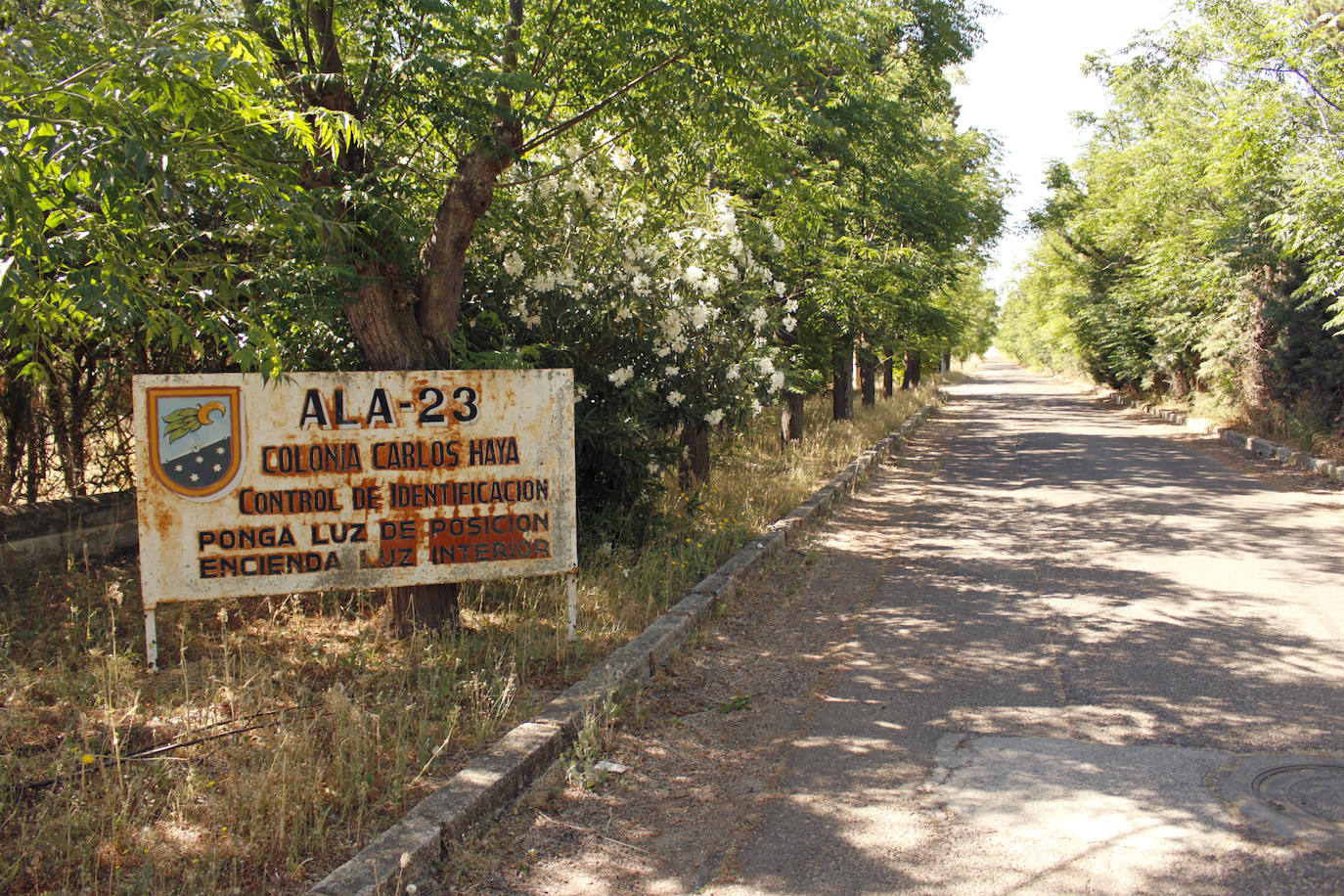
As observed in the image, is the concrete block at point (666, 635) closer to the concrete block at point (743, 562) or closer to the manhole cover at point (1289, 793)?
the concrete block at point (743, 562)

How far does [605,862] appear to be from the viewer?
3541mm

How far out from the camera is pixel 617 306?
24.7ft

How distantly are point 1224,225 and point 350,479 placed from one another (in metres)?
19.3

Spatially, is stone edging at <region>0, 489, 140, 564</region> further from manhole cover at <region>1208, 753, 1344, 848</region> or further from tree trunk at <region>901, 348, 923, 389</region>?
tree trunk at <region>901, 348, 923, 389</region>

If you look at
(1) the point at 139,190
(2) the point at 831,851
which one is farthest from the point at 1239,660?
(1) the point at 139,190

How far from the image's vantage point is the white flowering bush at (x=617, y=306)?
717 cm

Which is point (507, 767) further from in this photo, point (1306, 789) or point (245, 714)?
point (1306, 789)

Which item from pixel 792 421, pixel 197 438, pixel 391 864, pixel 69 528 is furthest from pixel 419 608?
pixel 792 421

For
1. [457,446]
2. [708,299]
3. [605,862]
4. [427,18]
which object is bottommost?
[605,862]

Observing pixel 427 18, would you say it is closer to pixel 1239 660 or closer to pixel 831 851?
pixel 831 851

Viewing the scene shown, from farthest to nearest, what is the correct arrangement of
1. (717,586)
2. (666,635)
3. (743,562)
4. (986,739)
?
(743,562), (717,586), (666,635), (986,739)

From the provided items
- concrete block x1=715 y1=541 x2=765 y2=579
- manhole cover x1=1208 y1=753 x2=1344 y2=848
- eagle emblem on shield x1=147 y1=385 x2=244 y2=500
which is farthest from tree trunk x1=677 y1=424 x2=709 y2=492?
manhole cover x1=1208 y1=753 x2=1344 y2=848

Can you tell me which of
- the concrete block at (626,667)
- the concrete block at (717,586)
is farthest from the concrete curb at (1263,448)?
the concrete block at (626,667)

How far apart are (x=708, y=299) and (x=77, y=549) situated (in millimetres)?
5503
